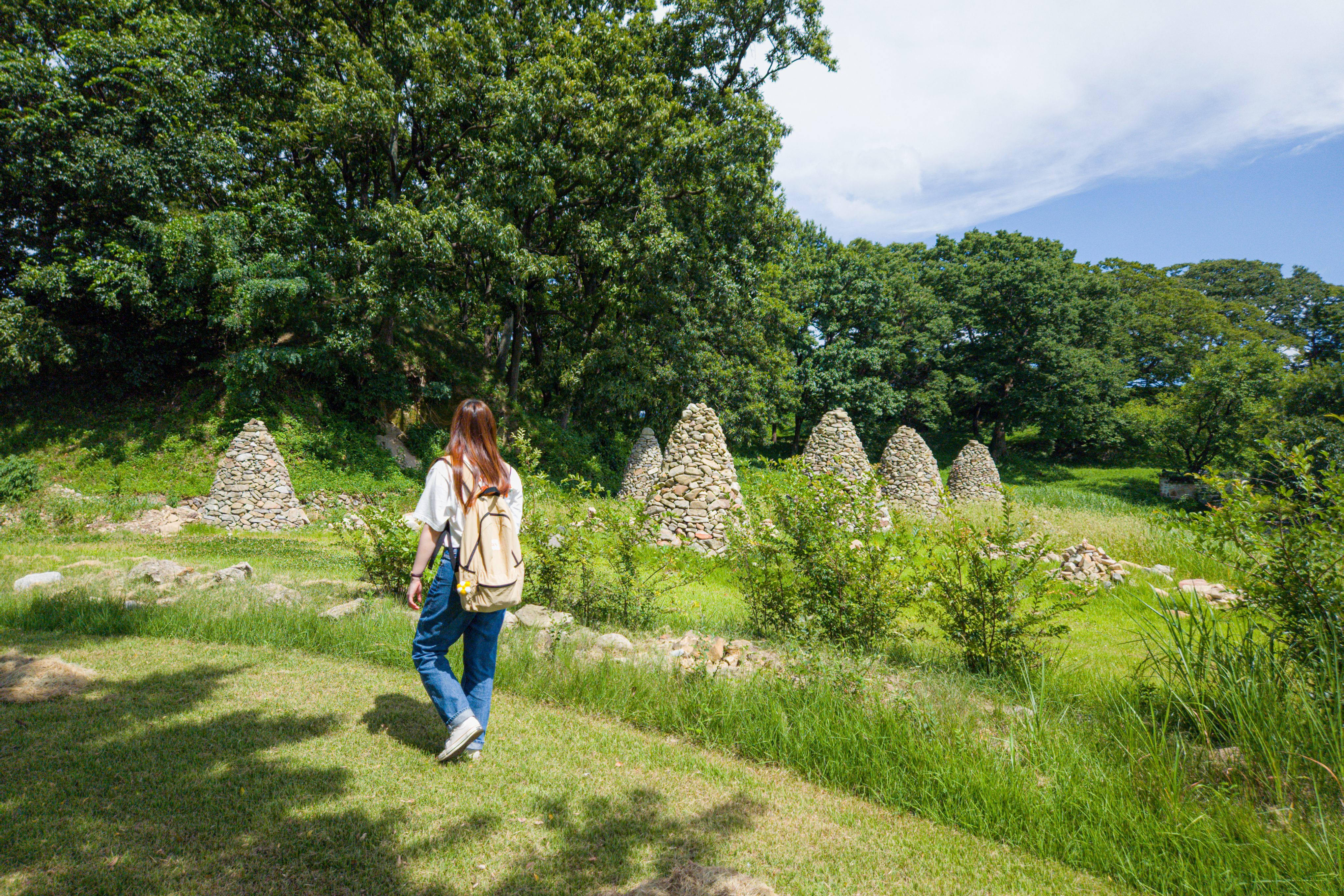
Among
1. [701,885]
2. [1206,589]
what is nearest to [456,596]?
[701,885]

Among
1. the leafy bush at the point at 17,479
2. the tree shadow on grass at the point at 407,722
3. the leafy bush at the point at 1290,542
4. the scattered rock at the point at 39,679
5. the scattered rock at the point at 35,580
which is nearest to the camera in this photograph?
the leafy bush at the point at 1290,542

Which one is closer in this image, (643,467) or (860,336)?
(643,467)

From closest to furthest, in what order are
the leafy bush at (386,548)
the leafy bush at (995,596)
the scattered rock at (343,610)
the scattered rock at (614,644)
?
the leafy bush at (995,596) < the scattered rock at (614,644) < the scattered rock at (343,610) < the leafy bush at (386,548)

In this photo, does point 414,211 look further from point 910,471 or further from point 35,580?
point 910,471

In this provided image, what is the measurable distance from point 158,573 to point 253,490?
270 inches

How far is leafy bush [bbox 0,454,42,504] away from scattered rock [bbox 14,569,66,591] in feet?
27.2

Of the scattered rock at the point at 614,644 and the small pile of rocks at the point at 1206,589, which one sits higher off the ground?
the scattered rock at the point at 614,644

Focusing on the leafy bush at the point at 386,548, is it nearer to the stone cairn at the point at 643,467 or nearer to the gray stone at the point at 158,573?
the gray stone at the point at 158,573

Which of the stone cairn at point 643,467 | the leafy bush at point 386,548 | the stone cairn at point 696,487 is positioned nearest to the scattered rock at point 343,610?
the leafy bush at point 386,548

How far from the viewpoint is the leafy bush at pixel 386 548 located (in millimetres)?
6824

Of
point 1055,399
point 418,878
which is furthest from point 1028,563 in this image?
point 1055,399

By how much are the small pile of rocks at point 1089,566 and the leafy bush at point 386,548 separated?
367 inches

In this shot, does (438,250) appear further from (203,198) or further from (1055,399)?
(1055,399)

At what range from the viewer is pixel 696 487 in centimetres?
1138
